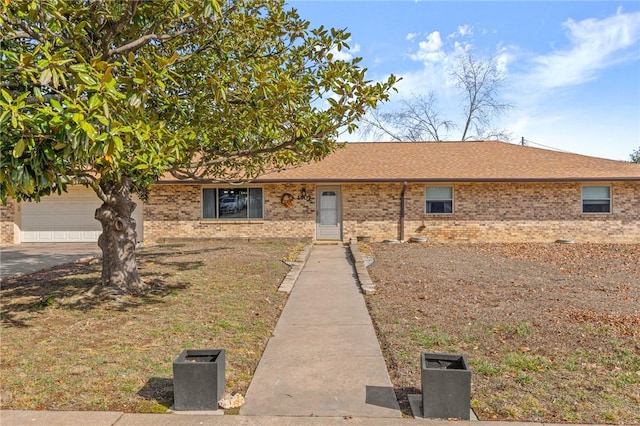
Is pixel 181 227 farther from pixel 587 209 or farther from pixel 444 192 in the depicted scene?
pixel 587 209

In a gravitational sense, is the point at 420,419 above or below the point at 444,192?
below

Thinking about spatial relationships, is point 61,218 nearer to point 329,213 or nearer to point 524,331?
point 329,213

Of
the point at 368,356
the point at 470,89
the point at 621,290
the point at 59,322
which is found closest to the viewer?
the point at 368,356

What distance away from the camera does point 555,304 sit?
6.89m

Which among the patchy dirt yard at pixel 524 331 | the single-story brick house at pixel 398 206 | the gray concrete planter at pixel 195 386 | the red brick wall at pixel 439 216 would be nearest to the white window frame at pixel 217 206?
the single-story brick house at pixel 398 206

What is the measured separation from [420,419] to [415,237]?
13.5m

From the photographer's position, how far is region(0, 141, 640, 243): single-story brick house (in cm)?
1634

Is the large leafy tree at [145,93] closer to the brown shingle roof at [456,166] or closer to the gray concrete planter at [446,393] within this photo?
the gray concrete planter at [446,393]

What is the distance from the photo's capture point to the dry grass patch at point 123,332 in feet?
12.6

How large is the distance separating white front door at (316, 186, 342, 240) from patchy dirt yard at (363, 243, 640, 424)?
5.80 meters

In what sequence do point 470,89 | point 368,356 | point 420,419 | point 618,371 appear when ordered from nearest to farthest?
point 420,419 < point 618,371 < point 368,356 < point 470,89

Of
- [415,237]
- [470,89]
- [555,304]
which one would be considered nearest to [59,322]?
[555,304]

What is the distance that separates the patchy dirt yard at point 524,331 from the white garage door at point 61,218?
42.6 ft

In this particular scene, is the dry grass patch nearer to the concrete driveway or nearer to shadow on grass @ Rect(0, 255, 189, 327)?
shadow on grass @ Rect(0, 255, 189, 327)
